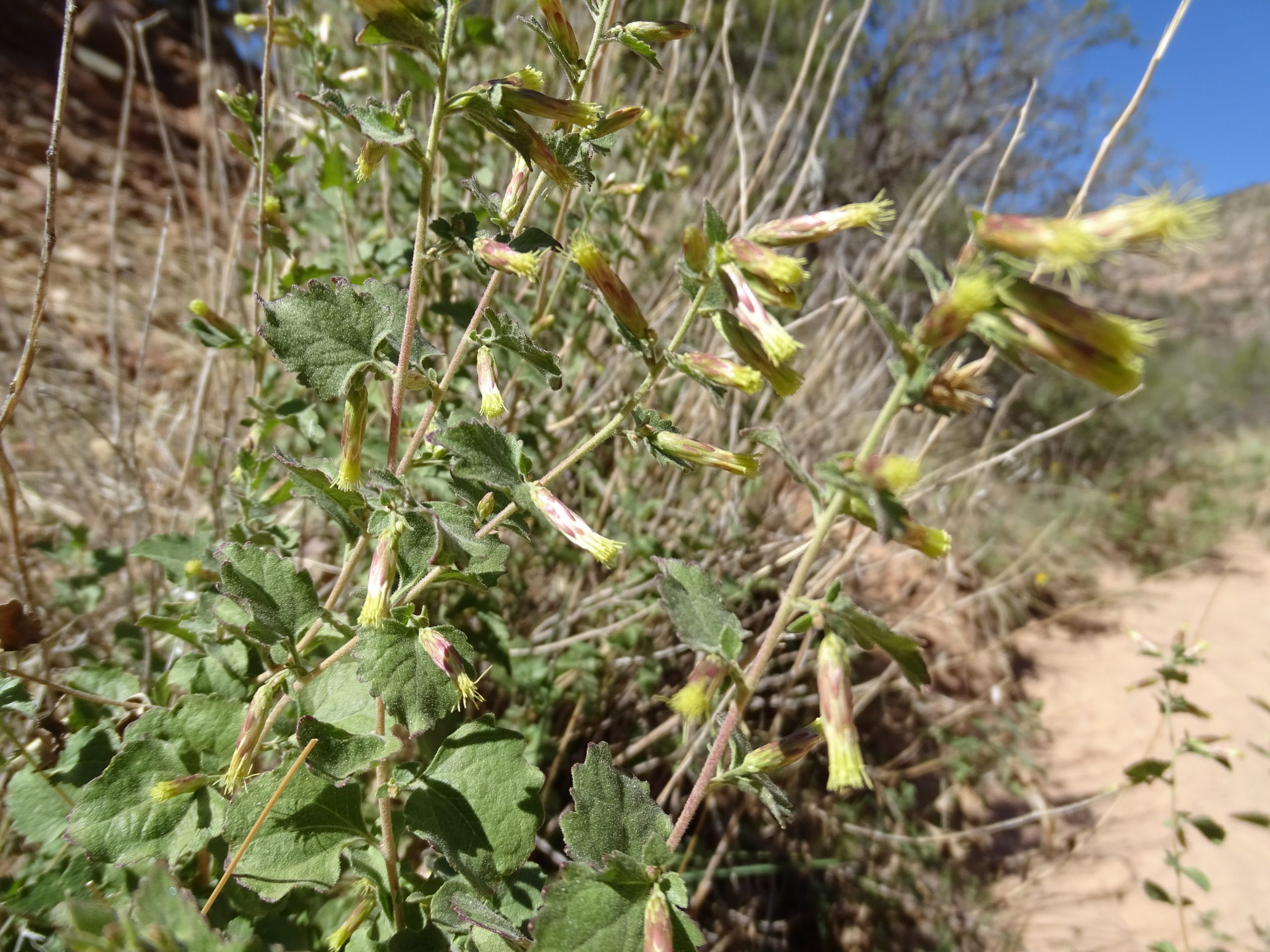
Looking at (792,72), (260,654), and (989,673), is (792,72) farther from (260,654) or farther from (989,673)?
(260,654)

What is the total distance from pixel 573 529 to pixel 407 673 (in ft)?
0.88

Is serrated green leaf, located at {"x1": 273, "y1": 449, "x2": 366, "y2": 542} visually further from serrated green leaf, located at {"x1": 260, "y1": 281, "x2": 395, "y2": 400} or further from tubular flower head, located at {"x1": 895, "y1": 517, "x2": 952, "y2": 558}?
tubular flower head, located at {"x1": 895, "y1": 517, "x2": 952, "y2": 558}

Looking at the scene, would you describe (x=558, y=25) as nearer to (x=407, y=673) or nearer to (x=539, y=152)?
(x=539, y=152)

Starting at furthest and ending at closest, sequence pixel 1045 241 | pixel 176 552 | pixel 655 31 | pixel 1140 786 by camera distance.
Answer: pixel 1140 786 < pixel 176 552 < pixel 655 31 < pixel 1045 241

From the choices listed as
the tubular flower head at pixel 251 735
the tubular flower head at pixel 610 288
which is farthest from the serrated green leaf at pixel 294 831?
the tubular flower head at pixel 610 288

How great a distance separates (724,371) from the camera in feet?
2.64

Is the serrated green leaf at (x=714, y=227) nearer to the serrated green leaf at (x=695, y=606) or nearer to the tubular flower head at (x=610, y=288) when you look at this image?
the tubular flower head at (x=610, y=288)

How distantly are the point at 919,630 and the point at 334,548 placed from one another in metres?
3.02

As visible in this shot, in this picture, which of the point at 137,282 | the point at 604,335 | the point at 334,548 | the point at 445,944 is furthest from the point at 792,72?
the point at 445,944

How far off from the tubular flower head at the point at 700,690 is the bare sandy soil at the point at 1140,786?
186 cm

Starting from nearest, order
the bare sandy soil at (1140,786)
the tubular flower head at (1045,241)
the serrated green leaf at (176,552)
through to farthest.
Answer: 1. the tubular flower head at (1045,241)
2. the serrated green leaf at (176,552)
3. the bare sandy soil at (1140,786)

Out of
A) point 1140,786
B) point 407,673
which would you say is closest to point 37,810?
point 407,673

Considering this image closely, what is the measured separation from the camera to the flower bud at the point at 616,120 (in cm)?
88

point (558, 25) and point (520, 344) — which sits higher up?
point (558, 25)
